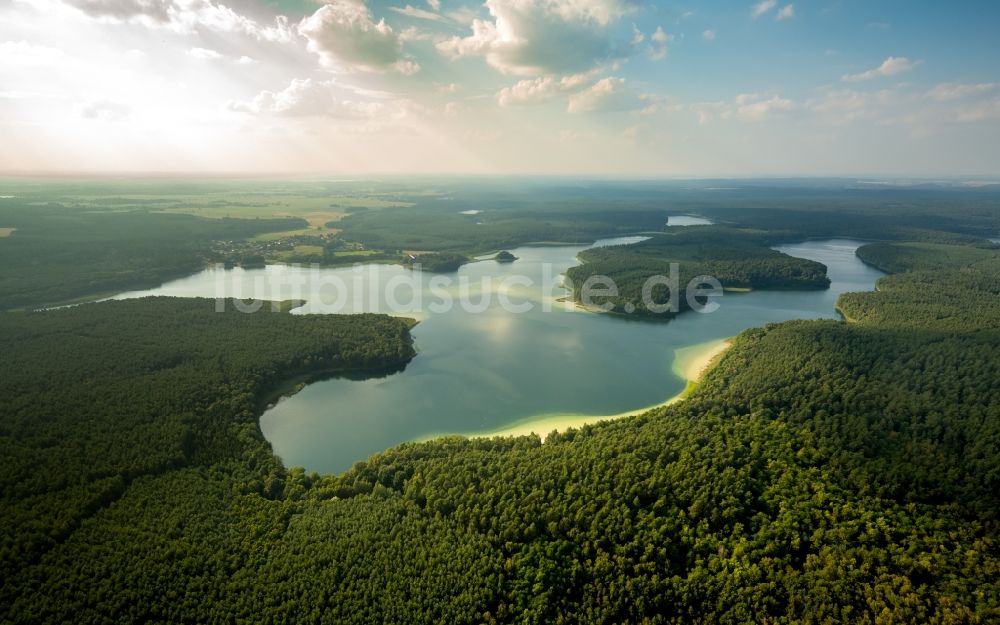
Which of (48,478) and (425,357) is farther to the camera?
(425,357)

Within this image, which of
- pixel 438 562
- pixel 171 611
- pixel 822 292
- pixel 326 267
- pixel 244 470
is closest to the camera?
pixel 171 611

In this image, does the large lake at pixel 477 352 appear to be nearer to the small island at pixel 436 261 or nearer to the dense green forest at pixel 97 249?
the small island at pixel 436 261

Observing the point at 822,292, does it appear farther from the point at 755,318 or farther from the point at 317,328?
the point at 317,328

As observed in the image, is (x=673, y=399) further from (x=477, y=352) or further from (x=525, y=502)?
(x=525, y=502)

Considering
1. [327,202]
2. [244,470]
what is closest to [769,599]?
[244,470]

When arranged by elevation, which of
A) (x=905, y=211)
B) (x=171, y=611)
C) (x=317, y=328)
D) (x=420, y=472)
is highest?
(x=905, y=211)

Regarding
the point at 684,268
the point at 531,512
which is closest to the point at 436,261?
the point at 684,268

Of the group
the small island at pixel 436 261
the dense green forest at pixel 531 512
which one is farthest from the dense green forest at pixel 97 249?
the dense green forest at pixel 531 512
